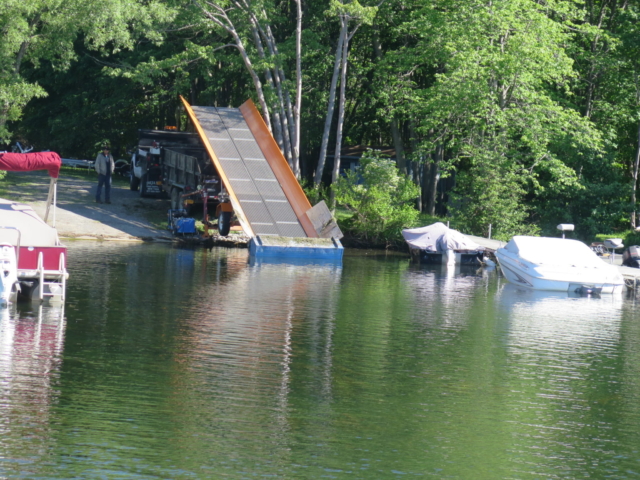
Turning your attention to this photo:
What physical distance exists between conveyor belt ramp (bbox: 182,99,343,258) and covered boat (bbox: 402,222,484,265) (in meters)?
3.22

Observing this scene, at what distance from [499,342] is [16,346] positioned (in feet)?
27.6

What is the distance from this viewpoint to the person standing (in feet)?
114

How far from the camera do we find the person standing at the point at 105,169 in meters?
34.7

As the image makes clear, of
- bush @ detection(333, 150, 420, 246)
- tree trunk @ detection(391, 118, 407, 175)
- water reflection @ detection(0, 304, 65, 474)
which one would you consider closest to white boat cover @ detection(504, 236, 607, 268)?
bush @ detection(333, 150, 420, 246)

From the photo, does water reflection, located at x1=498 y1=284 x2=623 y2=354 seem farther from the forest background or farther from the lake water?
the forest background

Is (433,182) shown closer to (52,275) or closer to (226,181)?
(226,181)

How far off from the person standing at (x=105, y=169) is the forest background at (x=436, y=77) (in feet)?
10.9

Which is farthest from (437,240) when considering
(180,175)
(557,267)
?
(180,175)

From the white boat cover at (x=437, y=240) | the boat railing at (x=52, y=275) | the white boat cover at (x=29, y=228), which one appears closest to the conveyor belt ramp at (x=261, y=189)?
the white boat cover at (x=437, y=240)

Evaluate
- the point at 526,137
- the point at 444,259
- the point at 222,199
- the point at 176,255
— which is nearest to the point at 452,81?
the point at 526,137

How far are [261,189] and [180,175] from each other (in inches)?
156

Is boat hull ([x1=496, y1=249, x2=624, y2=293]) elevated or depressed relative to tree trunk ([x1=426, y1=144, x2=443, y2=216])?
depressed

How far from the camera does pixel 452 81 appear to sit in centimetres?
3656

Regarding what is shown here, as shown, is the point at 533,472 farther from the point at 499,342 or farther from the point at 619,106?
the point at 619,106
